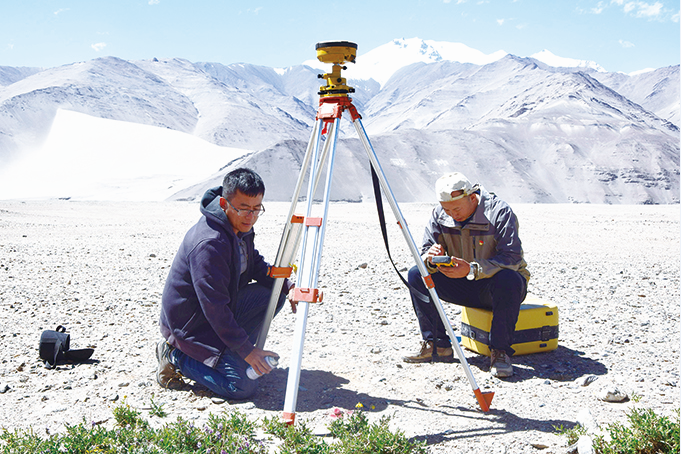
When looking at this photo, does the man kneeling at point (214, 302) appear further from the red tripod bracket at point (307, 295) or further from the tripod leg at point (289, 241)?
the red tripod bracket at point (307, 295)

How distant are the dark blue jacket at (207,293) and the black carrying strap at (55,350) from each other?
1.04 m

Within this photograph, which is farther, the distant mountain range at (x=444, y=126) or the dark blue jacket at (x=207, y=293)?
the distant mountain range at (x=444, y=126)

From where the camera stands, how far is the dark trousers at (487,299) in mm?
3809

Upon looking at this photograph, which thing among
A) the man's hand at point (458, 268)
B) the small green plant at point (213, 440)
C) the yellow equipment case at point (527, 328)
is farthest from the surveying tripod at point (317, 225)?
the yellow equipment case at point (527, 328)

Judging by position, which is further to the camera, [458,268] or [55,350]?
[55,350]

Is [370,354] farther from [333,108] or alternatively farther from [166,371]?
[333,108]

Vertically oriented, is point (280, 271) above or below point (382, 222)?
below

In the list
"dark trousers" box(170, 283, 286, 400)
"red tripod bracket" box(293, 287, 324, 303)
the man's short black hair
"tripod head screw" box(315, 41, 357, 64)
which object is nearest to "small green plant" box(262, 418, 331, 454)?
"dark trousers" box(170, 283, 286, 400)

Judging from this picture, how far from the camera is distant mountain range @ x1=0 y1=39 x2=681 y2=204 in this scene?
33969 millimetres

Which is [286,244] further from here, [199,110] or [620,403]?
[199,110]

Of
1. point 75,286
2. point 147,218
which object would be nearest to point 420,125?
point 147,218

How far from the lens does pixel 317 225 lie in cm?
293

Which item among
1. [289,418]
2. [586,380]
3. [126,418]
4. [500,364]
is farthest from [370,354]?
[126,418]

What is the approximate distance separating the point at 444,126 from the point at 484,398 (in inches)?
2537
